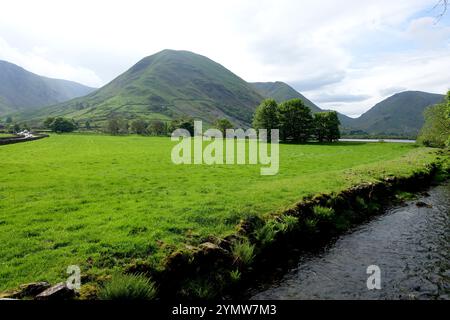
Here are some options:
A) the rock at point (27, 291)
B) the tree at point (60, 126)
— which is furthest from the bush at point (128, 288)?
the tree at point (60, 126)

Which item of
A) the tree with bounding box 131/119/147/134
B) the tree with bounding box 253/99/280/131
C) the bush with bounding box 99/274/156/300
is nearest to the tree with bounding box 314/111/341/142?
the tree with bounding box 253/99/280/131

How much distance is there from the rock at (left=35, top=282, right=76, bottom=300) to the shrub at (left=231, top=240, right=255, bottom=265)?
632cm

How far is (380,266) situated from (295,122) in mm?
88808

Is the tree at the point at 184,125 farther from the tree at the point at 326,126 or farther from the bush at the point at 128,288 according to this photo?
the bush at the point at 128,288

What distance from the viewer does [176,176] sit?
28.4 m

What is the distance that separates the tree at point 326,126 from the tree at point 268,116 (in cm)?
1436

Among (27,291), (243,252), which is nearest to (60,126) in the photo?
(27,291)

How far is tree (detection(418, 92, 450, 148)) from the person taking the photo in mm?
79438

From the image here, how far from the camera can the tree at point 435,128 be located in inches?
3127

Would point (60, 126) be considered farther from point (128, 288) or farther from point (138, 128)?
point (128, 288)

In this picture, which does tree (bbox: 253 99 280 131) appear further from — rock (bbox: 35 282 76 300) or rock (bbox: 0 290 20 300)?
rock (bbox: 0 290 20 300)

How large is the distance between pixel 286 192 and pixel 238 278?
11.4 metres

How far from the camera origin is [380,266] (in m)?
13.2
